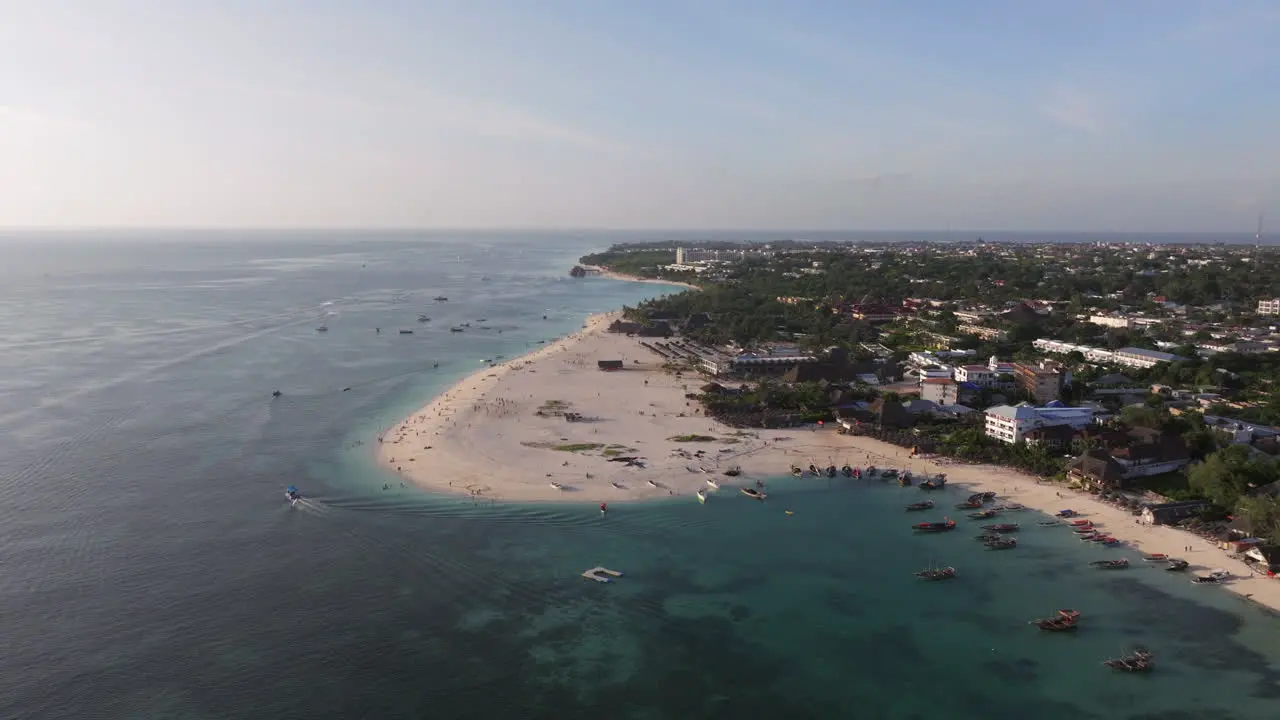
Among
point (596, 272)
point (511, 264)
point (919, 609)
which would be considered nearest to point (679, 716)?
point (919, 609)

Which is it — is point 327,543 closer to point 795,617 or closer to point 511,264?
point 795,617

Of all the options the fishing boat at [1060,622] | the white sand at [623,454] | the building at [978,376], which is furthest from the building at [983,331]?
the fishing boat at [1060,622]

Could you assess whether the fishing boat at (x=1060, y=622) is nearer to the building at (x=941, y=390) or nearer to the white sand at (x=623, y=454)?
the white sand at (x=623, y=454)

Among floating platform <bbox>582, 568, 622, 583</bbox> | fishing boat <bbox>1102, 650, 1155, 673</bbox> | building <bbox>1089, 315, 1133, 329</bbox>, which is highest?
building <bbox>1089, 315, 1133, 329</bbox>

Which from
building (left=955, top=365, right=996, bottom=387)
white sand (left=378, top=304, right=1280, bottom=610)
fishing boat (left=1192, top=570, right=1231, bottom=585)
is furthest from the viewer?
building (left=955, top=365, right=996, bottom=387)

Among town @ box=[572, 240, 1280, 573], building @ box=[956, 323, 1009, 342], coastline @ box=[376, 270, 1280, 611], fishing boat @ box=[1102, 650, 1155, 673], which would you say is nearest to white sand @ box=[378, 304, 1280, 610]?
coastline @ box=[376, 270, 1280, 611]

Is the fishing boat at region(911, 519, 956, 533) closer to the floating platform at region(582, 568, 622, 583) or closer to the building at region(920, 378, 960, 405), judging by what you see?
the floating platform at region(582, 568, 622, 583)

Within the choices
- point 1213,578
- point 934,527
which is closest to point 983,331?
point 934,527
